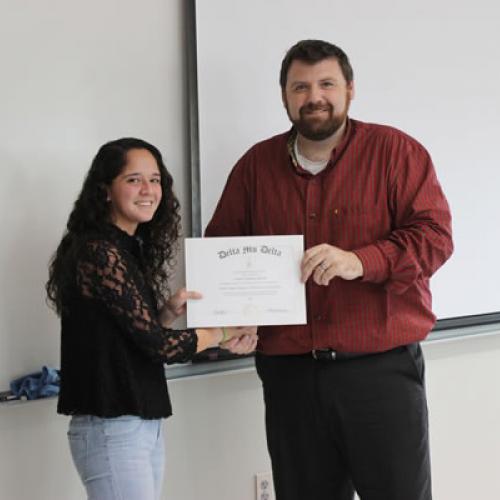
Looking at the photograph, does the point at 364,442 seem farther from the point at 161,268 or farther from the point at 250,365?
the point at 161,268

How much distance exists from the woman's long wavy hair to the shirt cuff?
477 mm

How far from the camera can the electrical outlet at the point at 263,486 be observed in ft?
6.79

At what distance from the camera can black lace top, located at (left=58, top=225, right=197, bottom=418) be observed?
4.48 feet

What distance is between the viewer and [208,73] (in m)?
1.87

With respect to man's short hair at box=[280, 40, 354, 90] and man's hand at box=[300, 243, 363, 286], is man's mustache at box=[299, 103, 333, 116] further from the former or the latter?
man's hand at box=[300, 243, 363, 286]

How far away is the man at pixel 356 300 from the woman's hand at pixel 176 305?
0.26 m

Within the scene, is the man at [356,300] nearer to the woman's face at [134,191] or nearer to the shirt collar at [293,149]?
the shirt collar at [293,149]

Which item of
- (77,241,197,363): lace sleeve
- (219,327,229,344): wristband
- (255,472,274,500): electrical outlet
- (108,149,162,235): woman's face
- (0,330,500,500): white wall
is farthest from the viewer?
(255,472,274,500): electrical outlet

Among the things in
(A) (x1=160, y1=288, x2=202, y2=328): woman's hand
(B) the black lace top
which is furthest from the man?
(B) the black lace top

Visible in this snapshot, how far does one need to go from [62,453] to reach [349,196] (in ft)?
3.33

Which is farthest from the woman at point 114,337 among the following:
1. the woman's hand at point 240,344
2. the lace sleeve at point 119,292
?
the woman's hand at point 240,344

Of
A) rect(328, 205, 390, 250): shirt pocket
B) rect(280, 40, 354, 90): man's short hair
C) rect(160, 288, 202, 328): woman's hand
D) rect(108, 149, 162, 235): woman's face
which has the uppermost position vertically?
rect(280, 40, 354, 90): man's short hair

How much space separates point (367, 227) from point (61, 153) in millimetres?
801

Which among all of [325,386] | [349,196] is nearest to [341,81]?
[349,196]
